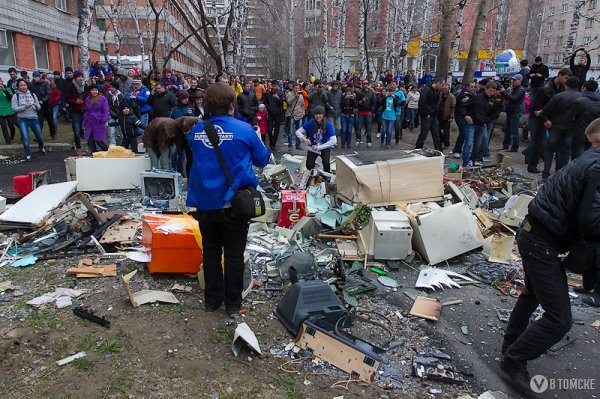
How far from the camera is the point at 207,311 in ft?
13.3

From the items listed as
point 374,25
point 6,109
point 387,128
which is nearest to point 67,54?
point 6,109

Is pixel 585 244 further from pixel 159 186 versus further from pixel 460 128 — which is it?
pixel 460 128

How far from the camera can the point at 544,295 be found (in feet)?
10.0

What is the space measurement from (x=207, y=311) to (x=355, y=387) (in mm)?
1589

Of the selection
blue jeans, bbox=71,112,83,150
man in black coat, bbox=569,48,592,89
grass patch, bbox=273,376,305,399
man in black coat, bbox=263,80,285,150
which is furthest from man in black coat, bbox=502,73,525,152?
blue jeans, bbox=71,112,83,150

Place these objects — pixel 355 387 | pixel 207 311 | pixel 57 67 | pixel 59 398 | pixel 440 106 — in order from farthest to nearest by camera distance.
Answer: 1. pixel 57 67
2. pixel 440 106
3. pixel 207 311
4. pixel 355 387
5. pixel 59 398

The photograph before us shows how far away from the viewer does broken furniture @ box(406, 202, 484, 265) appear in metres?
5.46

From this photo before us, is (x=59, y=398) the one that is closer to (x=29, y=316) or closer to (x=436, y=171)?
(x=29, y=316)

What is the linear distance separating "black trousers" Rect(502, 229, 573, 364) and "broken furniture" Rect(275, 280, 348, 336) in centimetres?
145

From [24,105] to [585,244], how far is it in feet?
38.0

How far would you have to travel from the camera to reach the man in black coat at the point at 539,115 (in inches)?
380

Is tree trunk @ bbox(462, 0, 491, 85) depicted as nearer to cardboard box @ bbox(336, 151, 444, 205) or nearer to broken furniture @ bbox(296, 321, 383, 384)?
cardboard box @ bbox(336, 151, 444, 205)

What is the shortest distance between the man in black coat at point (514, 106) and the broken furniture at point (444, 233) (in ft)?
24.4

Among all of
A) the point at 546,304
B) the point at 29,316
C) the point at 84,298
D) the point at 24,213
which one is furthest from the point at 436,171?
the point at 24,213
